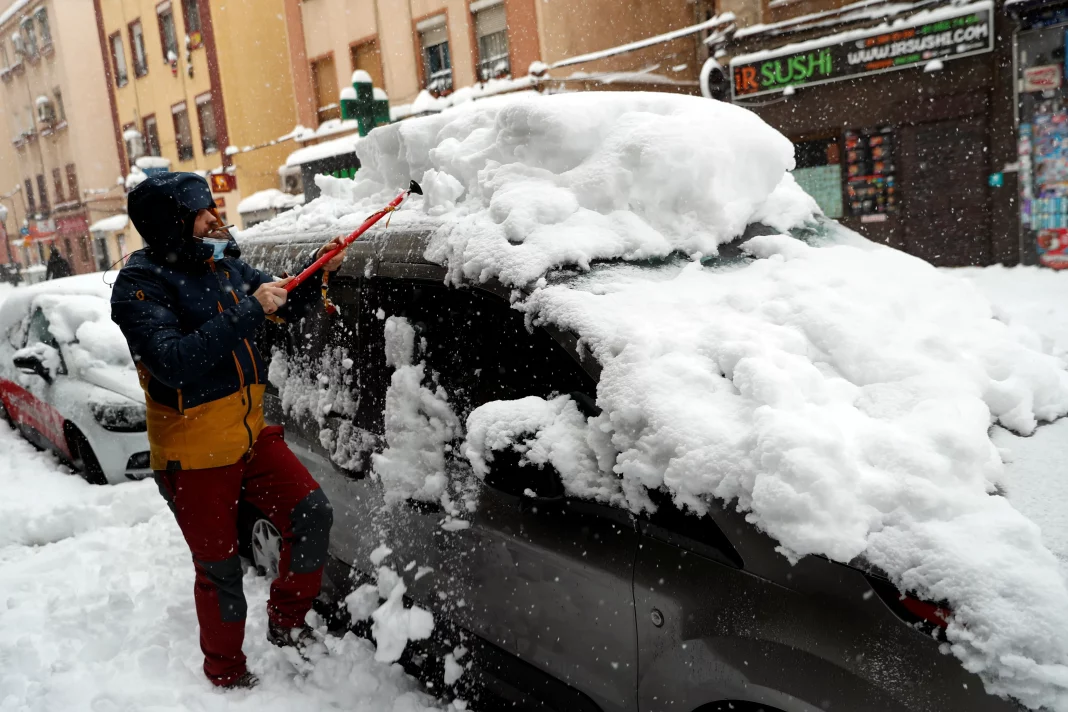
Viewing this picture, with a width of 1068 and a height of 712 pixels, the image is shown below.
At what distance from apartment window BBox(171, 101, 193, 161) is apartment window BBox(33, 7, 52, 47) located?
13.4m

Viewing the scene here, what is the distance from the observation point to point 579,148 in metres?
2.86

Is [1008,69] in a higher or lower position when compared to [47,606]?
higher

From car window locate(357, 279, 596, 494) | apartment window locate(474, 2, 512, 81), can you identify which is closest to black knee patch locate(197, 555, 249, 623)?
car window locate(357, 279, 596, 494)

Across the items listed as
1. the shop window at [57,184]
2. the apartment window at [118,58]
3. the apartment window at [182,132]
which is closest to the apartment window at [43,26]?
the shop window at [57,184]

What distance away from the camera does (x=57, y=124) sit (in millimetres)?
36531

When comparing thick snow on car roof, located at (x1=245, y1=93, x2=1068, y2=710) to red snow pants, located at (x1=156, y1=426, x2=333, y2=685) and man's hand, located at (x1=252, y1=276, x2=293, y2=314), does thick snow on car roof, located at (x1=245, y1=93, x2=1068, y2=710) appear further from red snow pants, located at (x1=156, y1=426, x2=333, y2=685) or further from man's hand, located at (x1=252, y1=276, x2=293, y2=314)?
red snow pants, located at (x1=156, y1=426, x2=333, y2=685)

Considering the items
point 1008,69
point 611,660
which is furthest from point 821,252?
point 1008,69

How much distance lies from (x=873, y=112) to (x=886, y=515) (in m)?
12.7

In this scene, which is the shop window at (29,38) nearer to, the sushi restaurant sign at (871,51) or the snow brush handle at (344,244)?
the sushi restaurant sign at (871,51)

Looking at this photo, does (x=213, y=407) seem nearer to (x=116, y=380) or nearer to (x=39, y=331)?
(x=116, y=380)

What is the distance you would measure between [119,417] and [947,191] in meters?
12.1

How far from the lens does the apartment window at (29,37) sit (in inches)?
1483

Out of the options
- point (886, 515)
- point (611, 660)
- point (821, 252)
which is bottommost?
point (611, 660)

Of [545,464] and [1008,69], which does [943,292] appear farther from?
[1008,69]
